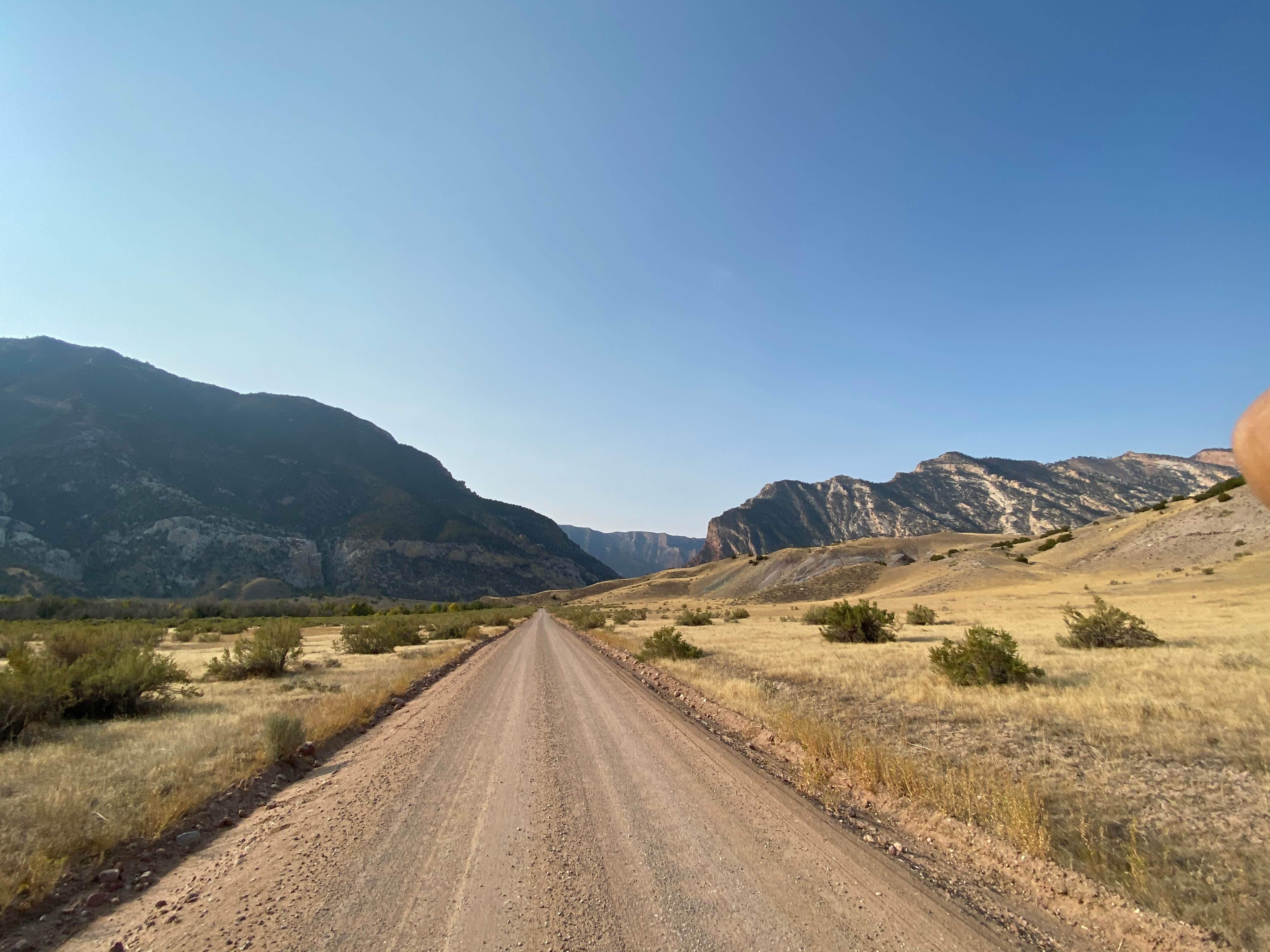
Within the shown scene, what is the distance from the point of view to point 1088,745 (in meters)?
8.23

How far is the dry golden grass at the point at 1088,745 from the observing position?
4.96 meters

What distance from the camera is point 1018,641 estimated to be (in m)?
20.1

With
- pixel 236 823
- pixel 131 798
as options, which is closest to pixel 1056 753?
pixel 236 823

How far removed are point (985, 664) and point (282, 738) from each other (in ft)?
50.6

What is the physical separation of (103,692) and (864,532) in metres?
205

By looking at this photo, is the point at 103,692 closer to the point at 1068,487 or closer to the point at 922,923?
the point at 922,923

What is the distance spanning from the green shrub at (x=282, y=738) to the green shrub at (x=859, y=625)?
22487 mm

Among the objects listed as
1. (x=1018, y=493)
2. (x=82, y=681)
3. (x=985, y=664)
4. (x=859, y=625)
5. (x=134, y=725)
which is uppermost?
(x=1018, y=493)

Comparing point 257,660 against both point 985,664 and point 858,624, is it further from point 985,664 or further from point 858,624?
point 858,624

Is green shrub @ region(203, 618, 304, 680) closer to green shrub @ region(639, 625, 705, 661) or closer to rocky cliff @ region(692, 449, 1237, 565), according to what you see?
green shrub @ region(639, 625, 705, 661)

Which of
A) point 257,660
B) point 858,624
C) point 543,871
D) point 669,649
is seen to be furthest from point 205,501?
point 543,871

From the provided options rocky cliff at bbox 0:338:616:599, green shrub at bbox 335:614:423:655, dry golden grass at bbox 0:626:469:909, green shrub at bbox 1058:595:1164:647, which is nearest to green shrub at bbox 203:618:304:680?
dry golden grass at bbox 0:626:469:909

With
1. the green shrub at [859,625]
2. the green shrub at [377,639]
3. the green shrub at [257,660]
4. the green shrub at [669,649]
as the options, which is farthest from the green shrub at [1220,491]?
the green shrub at [257,660]

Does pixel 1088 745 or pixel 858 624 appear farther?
pixel 858 624
